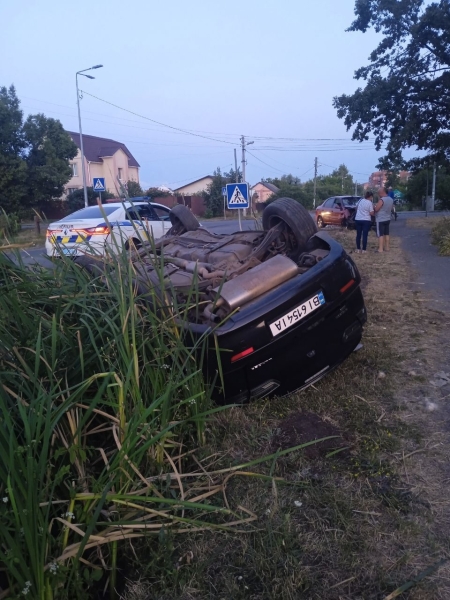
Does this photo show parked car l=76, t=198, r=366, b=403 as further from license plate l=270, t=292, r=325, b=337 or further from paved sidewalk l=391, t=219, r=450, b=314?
paved sidewalk l=391, t=219, r=450, b=314

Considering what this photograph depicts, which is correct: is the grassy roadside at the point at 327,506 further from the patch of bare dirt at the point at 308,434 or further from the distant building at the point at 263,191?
the distant building at the point at 263,191

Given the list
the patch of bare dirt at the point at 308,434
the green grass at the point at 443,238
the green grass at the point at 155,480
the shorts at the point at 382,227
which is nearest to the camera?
the green grass at the point at 155,480

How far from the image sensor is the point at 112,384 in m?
2.54

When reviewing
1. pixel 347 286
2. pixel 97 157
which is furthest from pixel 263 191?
pixel 347 286

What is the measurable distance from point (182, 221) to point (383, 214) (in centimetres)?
859

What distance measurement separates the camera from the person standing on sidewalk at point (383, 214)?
13312 millimetres

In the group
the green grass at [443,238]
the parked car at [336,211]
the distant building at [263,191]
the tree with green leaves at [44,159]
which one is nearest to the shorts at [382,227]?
the green grass at [443,238]

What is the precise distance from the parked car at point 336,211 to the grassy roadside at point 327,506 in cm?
2229

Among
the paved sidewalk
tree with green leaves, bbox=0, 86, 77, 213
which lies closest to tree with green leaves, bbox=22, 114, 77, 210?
tree with green leaves, bbox=0, 86, 77, 213

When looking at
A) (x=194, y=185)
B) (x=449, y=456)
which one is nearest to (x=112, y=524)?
(x=449, y=456)

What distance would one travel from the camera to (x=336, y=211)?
26031 mm

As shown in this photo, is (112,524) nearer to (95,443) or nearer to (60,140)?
(95,443)

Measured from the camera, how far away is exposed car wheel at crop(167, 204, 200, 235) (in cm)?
633

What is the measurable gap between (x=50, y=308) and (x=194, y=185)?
88.0 m
